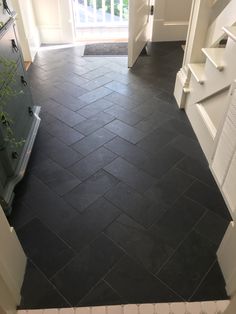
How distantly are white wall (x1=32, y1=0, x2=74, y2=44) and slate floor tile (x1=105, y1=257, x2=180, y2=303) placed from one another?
11.8ft

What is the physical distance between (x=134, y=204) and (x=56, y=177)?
582 millimetres

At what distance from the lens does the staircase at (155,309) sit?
1.22 metres

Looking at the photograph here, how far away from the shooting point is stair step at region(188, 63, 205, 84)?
2072 mm

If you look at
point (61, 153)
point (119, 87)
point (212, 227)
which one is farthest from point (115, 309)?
point (119, 87)

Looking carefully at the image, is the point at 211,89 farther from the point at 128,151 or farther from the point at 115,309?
the point at 115,309

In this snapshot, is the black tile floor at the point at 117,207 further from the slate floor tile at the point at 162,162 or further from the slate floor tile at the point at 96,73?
the slate floor tile at the point at 96,73

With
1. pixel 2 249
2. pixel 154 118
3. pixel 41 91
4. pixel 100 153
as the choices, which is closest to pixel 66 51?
pixel 41 91

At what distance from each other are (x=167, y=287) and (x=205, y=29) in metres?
1.89

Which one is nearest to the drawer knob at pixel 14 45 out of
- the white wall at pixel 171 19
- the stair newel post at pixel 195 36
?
the stair newel post at pixel 195 36

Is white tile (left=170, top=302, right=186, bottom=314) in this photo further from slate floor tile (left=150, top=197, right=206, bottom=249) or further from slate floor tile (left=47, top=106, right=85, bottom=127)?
slate floor tile (left=47, top=106, right=85, bottom=127)

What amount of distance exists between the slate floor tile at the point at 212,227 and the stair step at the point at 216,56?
Result: 0.92m

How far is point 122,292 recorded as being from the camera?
4.23 ft

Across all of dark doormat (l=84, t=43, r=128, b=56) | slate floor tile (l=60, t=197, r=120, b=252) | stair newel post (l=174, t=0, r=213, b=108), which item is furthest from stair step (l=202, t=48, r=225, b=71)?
dark doormat (l=84, t=43, r=128, b=56)

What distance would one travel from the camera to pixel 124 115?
99.3 inches
